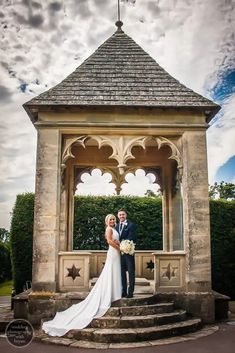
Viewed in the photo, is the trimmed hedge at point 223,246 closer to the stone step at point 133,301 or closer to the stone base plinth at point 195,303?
the stone base plinth at point 195,303

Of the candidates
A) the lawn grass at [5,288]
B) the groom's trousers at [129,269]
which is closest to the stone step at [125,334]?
the groom's trousers at [129,269]

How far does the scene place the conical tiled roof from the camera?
27.3 ft

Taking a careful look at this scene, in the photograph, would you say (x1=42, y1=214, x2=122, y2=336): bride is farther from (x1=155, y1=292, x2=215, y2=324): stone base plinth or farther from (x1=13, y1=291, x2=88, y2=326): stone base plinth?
(x1=155, y1=292, x2=215, y2=324): stone base plinth

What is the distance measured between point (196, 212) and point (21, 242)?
6.59 meters

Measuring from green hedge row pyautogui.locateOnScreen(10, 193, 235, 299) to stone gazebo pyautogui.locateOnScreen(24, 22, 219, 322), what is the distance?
172 inches

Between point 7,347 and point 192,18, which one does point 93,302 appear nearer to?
point 7,347

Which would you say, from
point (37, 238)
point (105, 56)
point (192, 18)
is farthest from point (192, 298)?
point (192, 18)

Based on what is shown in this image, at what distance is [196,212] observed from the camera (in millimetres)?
8180

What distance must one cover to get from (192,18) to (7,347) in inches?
350

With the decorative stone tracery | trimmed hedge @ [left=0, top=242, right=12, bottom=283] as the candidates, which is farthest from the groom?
trimmed hedge @ [left=0, top=242, right=12, bottom=283]

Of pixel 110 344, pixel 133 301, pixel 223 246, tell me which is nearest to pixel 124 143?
pixel 133 301

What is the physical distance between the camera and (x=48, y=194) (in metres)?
8.08

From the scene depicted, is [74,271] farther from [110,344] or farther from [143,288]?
[110,344]

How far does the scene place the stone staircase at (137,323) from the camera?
247 inches
